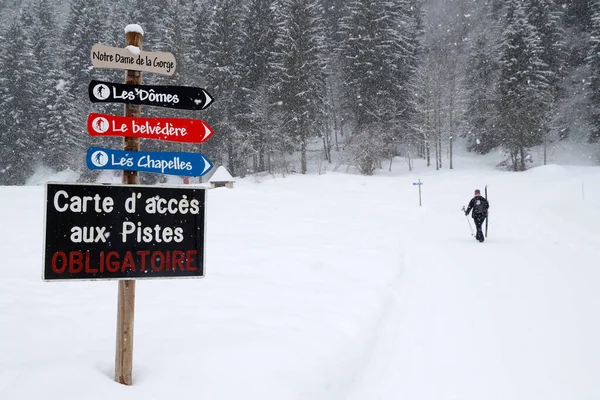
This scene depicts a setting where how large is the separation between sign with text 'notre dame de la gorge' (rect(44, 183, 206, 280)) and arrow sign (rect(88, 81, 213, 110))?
0.81 metres

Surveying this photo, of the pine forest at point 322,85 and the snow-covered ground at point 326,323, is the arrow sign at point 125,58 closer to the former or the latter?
the snow-covered ground at point 326,323

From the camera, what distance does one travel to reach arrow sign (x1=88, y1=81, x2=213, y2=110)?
11.9 ft

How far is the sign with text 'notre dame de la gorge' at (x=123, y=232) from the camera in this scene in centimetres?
329

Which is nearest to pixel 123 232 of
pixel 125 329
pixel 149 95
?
pixel 125 329

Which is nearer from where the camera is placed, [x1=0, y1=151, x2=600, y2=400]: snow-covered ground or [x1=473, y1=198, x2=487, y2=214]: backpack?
[x1=0, y1=151, x2=600, y2=400]: snow-covered ground

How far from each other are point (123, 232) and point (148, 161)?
2.17 feet

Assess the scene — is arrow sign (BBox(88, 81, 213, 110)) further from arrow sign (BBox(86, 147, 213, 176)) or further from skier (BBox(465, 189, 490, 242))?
skier (BBox(465, 189, 490, 242))

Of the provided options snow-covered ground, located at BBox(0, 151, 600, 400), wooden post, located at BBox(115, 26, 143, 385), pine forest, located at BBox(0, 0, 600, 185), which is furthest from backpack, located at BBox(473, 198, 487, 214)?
pine forest, located at BBox(0, 0, 600, 185)

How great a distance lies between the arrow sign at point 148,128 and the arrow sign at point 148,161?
17 cm

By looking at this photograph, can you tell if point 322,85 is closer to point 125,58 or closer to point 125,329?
point 125,58

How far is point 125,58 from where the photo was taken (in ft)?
12.1

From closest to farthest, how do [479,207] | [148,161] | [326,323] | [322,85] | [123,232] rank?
[123,232] → [148,161] → [326,323] → [479,207] → [322,85]

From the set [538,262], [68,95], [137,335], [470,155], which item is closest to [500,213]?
[538,262]

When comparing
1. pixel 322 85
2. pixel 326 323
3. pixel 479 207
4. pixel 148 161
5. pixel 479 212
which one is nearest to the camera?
pixel 148 161
